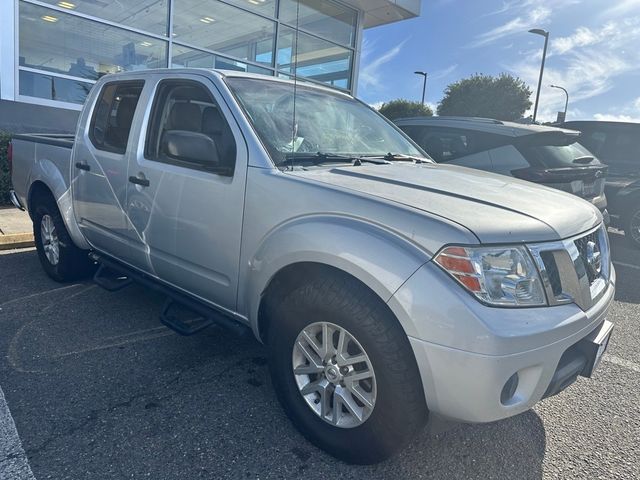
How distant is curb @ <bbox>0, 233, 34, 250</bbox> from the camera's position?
5.67 m

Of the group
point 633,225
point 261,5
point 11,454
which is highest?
point 261,5

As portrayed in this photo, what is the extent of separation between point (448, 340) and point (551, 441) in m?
1.26

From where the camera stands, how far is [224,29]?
12555mm

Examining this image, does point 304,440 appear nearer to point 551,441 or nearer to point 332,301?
point 332,301

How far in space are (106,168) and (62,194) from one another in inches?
33.7

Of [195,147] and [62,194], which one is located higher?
[195,147]

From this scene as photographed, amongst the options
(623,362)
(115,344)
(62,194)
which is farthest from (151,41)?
(623,362)

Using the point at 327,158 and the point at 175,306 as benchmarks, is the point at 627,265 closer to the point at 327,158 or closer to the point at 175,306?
the point at 327,158

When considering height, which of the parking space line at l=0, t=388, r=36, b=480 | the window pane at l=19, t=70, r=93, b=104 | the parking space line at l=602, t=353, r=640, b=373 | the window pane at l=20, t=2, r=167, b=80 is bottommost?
the parking space line at l=0, t=388, r=36, b=480

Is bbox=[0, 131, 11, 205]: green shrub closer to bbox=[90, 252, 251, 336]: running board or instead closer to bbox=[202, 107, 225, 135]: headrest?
bbox=[90, 252, 251, 336]: running board

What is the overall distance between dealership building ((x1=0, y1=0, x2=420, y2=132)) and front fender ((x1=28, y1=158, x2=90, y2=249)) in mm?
4215

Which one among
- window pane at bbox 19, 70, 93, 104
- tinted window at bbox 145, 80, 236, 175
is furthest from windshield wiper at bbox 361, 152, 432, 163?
window pane at bbox 19, 70, 93, 104

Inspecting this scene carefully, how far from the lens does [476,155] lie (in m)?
5.77

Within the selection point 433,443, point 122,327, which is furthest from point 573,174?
point 122,327
